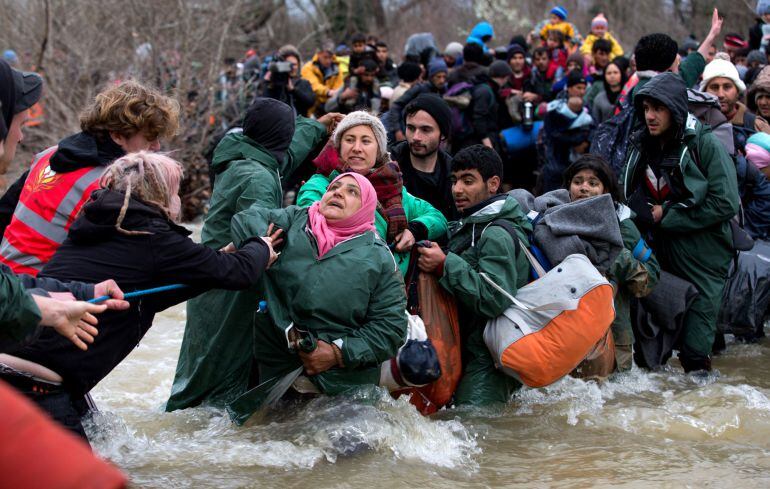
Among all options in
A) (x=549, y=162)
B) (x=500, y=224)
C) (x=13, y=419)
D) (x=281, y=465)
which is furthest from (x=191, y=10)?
(x=13, y=419)

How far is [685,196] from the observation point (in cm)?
613

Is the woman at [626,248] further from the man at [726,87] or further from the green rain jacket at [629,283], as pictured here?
the man at [726,87]

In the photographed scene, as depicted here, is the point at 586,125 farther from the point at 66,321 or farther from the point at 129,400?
the point at 66,321

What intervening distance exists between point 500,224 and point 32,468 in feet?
13.0

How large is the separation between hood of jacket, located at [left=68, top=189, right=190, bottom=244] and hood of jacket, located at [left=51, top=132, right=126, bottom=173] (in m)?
A: 0.50

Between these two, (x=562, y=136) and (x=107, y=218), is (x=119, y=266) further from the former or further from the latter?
(x=562, y=136)

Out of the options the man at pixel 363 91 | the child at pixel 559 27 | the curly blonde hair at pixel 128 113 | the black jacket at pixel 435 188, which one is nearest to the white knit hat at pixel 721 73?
the black jacket at pixel 435 188

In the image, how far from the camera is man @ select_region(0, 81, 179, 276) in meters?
4.46

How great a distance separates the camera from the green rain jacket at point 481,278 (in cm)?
516

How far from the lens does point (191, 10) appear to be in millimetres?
14133

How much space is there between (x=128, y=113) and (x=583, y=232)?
103 inches

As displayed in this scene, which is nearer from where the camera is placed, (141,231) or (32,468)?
(32,468)

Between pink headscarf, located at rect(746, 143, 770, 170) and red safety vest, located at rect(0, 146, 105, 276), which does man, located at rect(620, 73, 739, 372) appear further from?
red safety vest, located at rect(0, 146, 105, 276)

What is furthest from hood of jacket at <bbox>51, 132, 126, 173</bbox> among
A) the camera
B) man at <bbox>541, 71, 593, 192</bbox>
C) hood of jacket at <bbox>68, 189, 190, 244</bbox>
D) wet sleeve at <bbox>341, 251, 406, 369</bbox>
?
the camera
